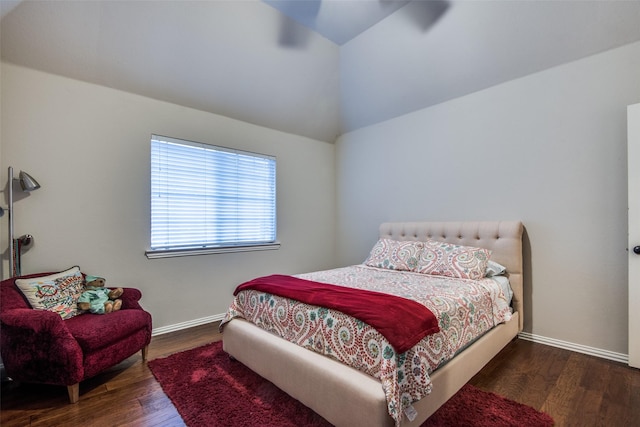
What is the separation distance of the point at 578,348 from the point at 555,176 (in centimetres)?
151

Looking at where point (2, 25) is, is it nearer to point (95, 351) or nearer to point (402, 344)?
point (95, 351)

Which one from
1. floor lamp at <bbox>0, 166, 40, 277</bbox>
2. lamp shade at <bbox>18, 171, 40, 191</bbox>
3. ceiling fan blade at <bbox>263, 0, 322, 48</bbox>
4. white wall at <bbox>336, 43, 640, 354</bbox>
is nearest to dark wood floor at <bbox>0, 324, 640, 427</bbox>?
white wall at <bbox>336, 43, 640, 354</bbox>

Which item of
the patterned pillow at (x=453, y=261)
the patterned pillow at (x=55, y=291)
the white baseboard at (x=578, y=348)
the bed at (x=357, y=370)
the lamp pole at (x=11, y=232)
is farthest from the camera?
the patterned pillow at (x=453, y=261)

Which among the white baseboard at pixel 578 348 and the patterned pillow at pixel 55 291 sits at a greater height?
the patterned pillow at pixel 55 291

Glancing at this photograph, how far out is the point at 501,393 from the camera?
200 centimetres

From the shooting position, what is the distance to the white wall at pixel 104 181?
2488 millimetres

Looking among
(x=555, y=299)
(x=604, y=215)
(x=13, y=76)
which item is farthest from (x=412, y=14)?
(x=13, y=76)

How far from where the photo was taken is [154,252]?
10.2ft

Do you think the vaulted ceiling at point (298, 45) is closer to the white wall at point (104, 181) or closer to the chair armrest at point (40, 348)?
the white wall at point (104, 181)

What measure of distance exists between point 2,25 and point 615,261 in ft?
16.5

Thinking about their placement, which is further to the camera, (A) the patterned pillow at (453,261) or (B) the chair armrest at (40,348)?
(A) the patterned pillow at (453,261)

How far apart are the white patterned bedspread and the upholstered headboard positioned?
0.32m

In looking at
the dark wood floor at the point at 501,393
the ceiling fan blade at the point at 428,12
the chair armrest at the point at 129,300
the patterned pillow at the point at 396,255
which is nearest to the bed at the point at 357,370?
the dark wood floor at the point at 501,393

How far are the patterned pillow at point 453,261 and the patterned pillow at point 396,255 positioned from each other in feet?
0.26
